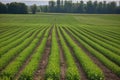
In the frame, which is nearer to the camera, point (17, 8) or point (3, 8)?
point (3, 8)

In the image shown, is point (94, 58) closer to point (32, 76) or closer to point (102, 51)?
point (102, 51)

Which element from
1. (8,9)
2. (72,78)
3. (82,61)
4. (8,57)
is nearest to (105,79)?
(72,78)

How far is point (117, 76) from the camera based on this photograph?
15.7 meters

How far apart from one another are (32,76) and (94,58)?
8.74m

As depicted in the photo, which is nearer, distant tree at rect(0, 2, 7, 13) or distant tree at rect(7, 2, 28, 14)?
distant tree at rect(0, 2, 7, 13)

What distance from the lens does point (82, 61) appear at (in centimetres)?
1908

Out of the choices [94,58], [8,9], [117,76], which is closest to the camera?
[117,76]

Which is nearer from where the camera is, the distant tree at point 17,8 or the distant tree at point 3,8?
the distant tree at point 3,8

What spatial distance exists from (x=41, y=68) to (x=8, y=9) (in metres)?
147

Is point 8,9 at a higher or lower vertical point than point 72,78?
higher

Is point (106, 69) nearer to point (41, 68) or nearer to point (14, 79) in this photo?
point (41, 68)

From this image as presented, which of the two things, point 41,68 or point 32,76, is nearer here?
point 32,76

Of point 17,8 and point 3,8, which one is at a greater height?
point 17,8

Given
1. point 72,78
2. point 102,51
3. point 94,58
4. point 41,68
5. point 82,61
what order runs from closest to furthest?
point 72,78 < point 41,68 < point 82,61 < point 94,58 < point 102,51
